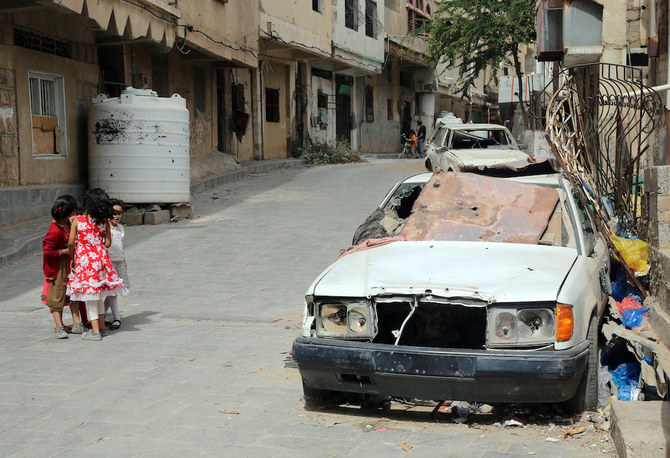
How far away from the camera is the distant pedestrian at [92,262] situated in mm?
6949

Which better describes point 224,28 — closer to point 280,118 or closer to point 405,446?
point 280,118

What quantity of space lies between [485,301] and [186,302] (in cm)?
486

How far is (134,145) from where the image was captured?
44.8 ft

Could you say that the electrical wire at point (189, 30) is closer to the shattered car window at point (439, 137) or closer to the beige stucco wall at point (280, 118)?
the beige stucco wall at point (280, 118)

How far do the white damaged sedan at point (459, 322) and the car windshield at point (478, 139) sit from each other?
1134cm

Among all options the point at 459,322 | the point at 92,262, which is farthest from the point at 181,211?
the point at 459,322

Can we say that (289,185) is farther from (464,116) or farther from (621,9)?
(464,116)

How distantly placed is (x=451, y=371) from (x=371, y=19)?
28.9 meters

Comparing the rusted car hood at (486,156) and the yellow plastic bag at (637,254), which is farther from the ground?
the rusted car hood at (486,156)

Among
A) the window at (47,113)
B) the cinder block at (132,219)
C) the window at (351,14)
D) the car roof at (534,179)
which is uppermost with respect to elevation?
the window at (351,14)

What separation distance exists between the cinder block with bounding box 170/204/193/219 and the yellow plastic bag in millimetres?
9525

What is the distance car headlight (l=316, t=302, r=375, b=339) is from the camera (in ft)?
15.1

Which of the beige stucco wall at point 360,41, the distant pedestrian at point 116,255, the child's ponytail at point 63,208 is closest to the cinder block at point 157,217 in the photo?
the distant pedestrian at point 116,255

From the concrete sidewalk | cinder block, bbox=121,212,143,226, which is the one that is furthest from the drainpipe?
the concrete sidewalk
